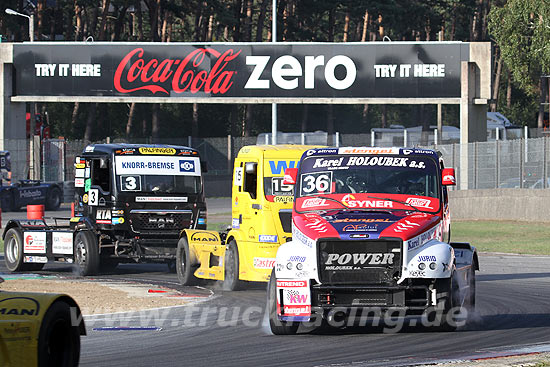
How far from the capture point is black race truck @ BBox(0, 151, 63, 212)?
140 feet

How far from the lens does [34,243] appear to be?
2183 cm

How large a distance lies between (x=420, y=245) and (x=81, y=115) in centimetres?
6255

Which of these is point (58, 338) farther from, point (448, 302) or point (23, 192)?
point (23, 192)

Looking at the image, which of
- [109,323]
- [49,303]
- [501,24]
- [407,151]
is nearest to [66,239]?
[109,323]

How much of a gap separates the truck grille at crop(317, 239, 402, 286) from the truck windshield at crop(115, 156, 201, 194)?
9269 millimetres

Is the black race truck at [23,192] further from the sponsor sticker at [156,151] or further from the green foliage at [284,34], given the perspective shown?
the green foliage at [284,34]

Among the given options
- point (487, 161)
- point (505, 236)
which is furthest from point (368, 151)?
point (487, 161)

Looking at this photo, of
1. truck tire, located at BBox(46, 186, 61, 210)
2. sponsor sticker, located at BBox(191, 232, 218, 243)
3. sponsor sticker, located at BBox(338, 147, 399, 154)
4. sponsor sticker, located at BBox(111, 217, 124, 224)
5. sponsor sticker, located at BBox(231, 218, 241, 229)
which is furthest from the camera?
truck tire, located at BBox(46, 186, 61, 210)

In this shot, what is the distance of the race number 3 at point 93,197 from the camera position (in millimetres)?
21391

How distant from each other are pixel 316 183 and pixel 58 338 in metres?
5.50

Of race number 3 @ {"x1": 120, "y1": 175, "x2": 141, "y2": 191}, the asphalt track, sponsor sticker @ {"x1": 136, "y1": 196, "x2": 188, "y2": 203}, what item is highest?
race number 3 @ {"x1": 120, "y1": 175, "x2": 141, "y2": 191}

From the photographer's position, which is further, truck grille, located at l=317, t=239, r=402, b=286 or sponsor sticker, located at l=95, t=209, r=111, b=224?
sponsor sticker, located at l=95, t=209, r=111, b=224

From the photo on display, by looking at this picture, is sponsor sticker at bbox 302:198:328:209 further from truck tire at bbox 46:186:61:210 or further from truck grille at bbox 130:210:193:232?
truck tire at bbox 46:186:61:210

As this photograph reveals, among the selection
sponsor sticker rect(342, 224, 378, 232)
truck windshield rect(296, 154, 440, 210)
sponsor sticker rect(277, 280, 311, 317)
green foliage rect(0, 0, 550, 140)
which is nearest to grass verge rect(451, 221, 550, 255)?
truck windshield rect(296, 154, 440, 210)
